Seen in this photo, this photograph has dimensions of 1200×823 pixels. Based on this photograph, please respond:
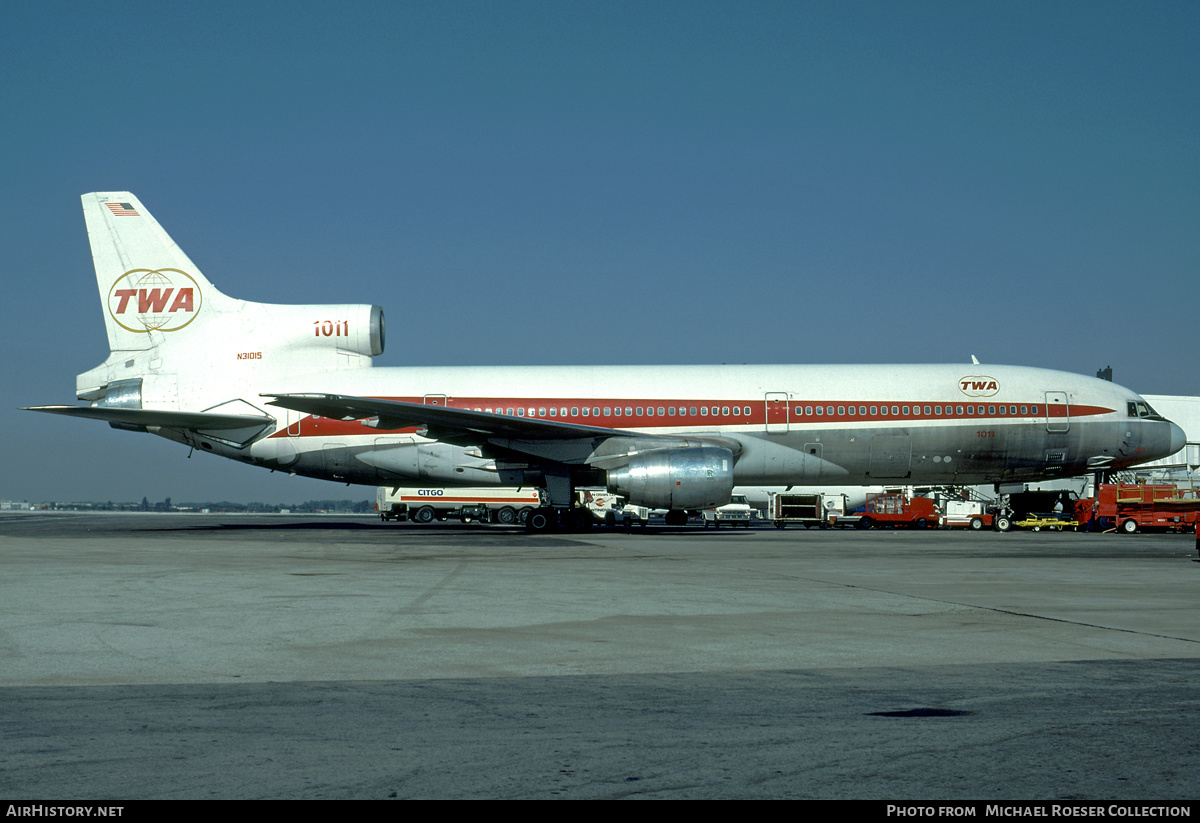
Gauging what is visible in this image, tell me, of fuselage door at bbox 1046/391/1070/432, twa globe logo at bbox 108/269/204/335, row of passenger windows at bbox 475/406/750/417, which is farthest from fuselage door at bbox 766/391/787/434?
twa globe logo at bbox 108/269/204/335

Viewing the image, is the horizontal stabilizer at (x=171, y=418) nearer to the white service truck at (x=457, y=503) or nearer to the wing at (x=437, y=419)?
the wing at (x=437, y=419)

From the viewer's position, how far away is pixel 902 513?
42844mm

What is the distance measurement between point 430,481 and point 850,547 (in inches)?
511

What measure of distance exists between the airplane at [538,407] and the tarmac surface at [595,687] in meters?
14.2

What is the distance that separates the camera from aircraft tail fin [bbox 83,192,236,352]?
Answer: 29.0 m

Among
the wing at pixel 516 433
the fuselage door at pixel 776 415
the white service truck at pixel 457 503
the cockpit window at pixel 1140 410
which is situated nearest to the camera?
the wing at pixel 516 433

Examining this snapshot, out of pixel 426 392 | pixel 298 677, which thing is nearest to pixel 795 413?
pixel 426 392

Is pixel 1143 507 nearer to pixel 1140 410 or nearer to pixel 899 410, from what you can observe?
pixel 1140 410

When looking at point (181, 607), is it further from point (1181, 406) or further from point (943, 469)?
point (1181, 406)

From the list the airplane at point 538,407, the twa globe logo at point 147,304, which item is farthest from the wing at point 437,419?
the twa globe logo at point 147,304

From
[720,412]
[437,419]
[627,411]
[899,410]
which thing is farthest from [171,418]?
[899,410]

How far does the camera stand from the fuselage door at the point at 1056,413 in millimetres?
→ 27859

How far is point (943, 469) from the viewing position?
27766 millimetres

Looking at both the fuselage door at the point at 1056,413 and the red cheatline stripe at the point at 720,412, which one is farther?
the fuselage door at the point at 1056,413
